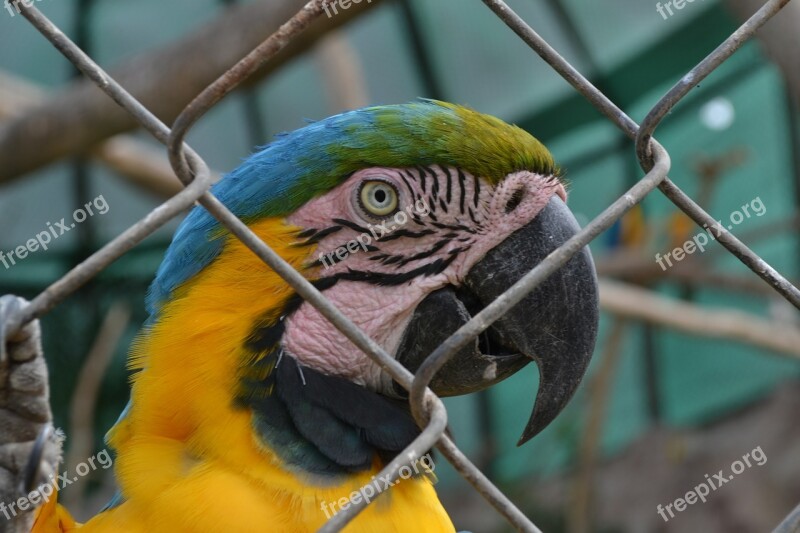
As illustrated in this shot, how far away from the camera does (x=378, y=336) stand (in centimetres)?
142

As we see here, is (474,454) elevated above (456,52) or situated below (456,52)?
below

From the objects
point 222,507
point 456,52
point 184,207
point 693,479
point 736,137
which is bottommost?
point 693,479

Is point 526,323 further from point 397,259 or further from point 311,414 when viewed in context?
point 311,414

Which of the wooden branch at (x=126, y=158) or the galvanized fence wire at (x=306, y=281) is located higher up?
the wooden branch at (x=126, y=158)

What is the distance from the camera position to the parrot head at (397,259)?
1358 mm

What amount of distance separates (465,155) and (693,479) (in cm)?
471

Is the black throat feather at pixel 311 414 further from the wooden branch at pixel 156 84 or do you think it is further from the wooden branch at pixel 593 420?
the wooden branch at pixel 593 420

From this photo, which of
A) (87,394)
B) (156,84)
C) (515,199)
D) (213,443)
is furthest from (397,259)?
(87,394)

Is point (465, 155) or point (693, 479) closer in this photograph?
point (465, 155)

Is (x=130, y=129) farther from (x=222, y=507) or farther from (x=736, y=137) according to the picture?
(x=736, y=137)

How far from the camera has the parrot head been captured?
4.46ft

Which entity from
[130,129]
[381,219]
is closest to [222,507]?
[381,219]
